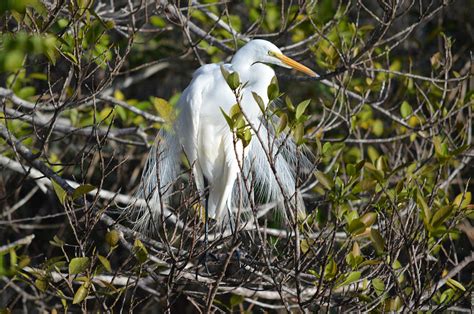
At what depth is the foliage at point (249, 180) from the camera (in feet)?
6.38

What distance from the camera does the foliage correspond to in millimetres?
1945

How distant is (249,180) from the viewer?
341cm

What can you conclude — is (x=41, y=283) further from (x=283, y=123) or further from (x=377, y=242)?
(x=377, y=242)

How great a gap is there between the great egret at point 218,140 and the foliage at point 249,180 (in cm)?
10

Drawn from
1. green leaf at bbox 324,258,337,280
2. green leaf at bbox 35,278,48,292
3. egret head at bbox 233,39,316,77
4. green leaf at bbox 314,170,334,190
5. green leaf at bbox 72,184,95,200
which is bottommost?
green leaf at bbox 324,258,337,280

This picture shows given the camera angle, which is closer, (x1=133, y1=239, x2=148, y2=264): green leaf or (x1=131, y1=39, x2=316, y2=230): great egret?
(x1=133, y1=239, x2=148, y2=264): green leaf

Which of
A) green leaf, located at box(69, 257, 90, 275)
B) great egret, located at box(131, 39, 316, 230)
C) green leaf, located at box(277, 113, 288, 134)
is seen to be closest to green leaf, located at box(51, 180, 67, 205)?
green leaf, located at box(69, 257, 90, 275)

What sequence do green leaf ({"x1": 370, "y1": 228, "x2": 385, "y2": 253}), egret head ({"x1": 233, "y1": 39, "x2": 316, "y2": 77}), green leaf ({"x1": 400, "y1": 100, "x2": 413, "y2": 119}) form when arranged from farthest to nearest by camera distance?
1. green leaf ({"x1": 400, "y1": 100, "x2": 413, "y2": 119})
2. egret head ({"x1": 233, "y1": 39, "x2": 316, "y2": 77})
3. green leaf ({"x1": 370, "y1": 228, "x2": 385, "y2": 253})

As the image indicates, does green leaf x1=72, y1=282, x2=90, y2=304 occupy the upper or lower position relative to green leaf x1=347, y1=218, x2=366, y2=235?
lower

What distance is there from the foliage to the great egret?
0.10m

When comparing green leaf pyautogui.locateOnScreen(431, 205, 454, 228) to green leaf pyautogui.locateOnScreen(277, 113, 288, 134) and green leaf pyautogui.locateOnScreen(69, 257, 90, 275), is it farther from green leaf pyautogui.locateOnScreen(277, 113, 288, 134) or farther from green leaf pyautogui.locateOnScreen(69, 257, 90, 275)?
green leaf pyautogui.locateOnScreen(69, 257, 90, 275)

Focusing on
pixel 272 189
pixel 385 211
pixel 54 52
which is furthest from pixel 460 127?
pixel 54 52

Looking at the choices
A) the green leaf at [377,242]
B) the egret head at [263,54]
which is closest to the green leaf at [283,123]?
the green leaf at [377,242]

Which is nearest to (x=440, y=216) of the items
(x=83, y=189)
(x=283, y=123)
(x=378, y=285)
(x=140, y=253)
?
(x=378, y=285)
